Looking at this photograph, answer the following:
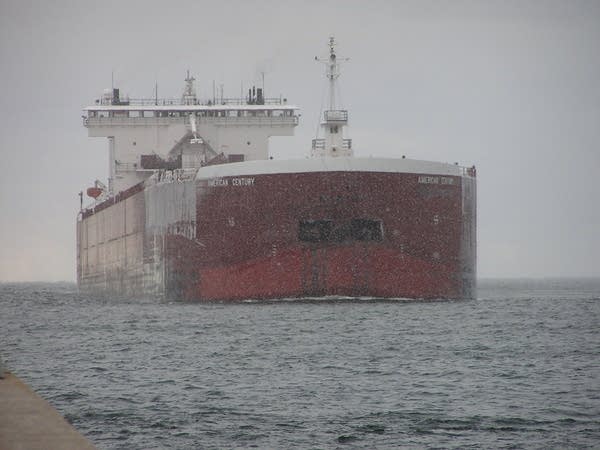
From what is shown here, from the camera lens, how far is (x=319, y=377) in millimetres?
16641

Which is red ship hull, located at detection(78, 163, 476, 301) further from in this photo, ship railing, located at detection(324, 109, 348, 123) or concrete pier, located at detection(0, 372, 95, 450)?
concrete pier, located at detection(0, 372, 95, 450)

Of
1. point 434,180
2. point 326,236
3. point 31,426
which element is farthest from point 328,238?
point 31,426

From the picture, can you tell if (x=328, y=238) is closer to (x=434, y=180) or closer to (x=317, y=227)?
(x=317, y=227)

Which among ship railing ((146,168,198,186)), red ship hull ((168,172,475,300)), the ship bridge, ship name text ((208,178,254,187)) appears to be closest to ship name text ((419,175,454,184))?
red ship hull ((168,172,475,300))

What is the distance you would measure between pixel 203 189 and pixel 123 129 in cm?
1707

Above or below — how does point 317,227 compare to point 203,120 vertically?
below

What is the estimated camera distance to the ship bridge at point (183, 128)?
1871 inches

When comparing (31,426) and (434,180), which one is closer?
(31,426)

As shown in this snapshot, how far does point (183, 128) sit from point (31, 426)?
39.6 m

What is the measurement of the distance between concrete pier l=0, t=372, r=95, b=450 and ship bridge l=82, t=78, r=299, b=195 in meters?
37.5

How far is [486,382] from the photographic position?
1628 centimetres

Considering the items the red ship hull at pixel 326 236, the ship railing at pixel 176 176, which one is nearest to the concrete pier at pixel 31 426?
the red ship hull at pixel 326 236

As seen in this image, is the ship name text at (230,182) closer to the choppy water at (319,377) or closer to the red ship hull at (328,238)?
the red ship hull at (328,238)

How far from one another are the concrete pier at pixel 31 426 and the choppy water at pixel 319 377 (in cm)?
228
